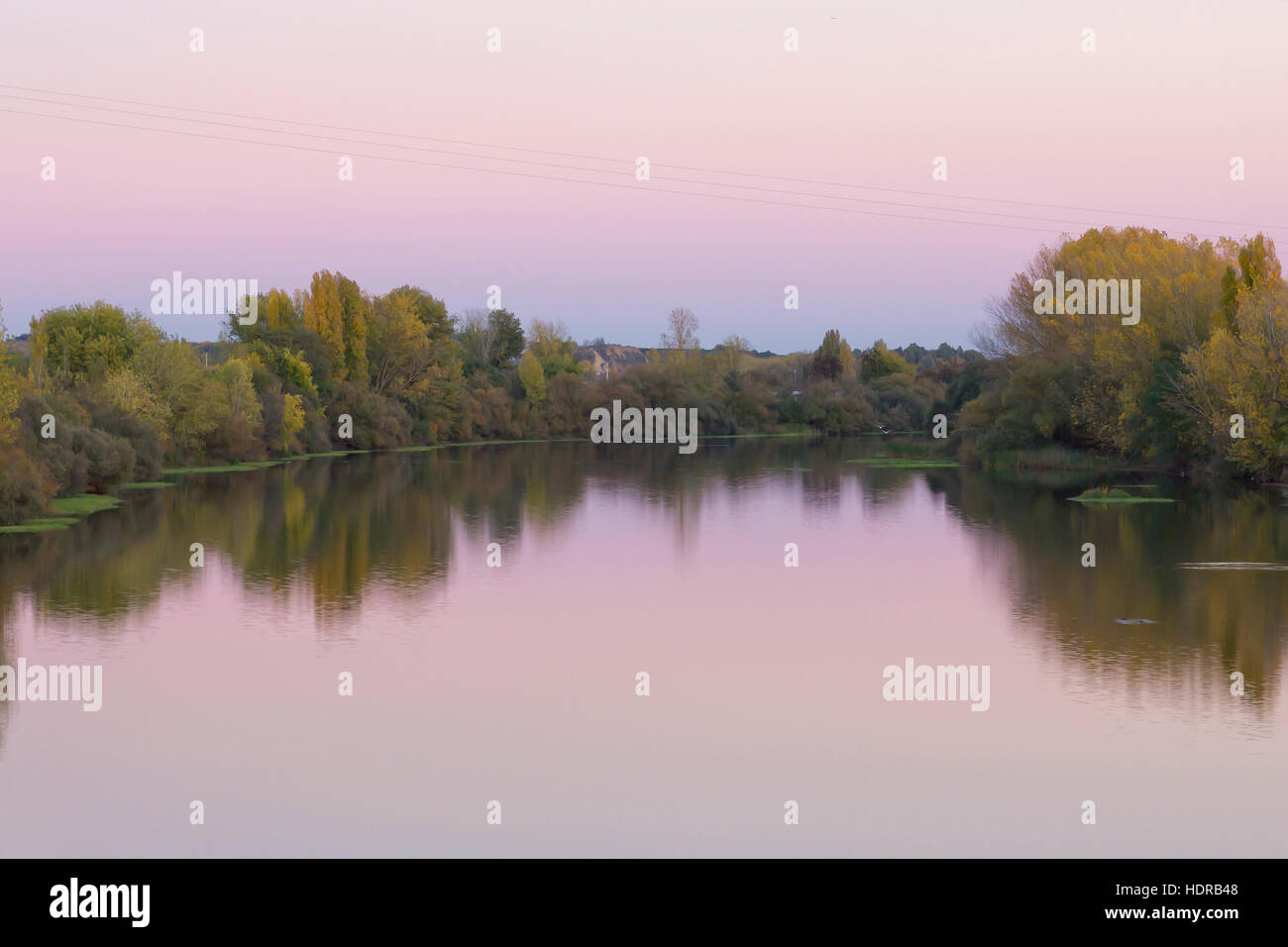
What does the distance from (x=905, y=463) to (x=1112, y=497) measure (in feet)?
74.4

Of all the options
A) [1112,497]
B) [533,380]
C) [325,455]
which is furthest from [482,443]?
[1112,497]

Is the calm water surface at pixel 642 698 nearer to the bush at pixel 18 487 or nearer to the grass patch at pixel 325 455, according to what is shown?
the bush at pixel 18 487

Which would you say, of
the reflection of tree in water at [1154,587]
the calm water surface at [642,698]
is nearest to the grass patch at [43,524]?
the calm water surface at [642,698]

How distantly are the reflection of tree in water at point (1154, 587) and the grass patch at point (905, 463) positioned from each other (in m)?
21.1

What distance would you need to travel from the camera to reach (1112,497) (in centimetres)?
3559

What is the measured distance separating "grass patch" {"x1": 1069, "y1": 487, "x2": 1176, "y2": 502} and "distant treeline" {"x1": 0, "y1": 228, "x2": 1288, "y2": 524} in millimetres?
4192

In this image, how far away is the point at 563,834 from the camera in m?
8.95

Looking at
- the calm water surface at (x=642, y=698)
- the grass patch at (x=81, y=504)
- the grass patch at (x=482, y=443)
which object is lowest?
the calm water surface at (x=642, y=698)

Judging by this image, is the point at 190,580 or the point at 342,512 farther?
the point at 342,512

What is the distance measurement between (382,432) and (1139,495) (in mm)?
46645

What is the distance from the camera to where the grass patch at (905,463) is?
5625 centimetres

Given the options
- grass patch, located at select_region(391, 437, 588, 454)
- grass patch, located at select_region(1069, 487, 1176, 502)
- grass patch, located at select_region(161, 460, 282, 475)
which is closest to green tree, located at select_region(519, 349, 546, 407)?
grass patch, located at select_region(391, 437, 588, 454)
